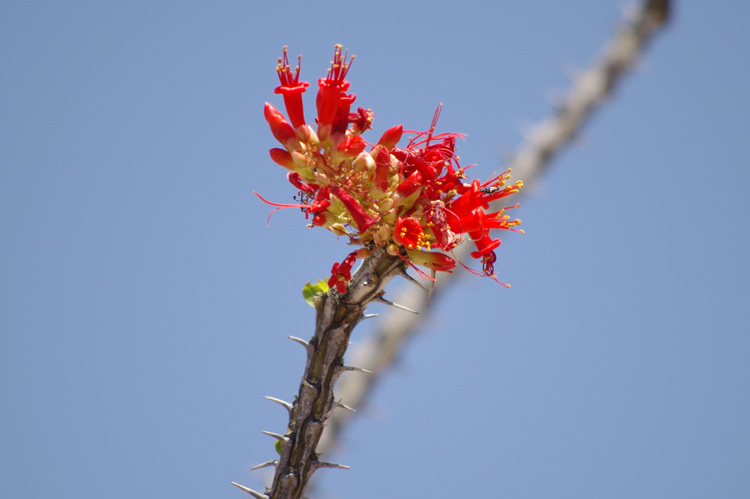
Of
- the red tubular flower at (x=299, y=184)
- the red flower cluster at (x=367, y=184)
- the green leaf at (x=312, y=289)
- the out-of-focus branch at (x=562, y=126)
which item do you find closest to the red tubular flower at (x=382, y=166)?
the red flower cluster at (x=367, y=184)

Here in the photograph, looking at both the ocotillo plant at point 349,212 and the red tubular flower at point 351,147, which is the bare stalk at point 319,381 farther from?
the red tubular flower at point 351,147

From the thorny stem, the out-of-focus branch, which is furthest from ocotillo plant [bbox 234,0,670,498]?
the out-of-focus branch

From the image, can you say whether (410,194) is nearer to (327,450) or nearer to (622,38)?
(327,450)

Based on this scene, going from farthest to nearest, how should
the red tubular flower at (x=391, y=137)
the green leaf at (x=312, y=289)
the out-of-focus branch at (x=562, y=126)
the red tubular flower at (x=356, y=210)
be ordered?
1. the out-of-focus branch at (x=562, y=126)
2. the green leaf at (x=312, y=289)
3. the red tubular flower at (x=391, y=137)
4. the red tubular flower at (x=356, y=210)

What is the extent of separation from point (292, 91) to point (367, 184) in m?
0.55

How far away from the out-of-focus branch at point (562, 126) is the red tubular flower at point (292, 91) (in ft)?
11.2

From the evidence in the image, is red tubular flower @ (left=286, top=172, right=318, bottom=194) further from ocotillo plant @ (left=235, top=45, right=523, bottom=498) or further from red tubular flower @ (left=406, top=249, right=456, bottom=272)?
red tubular flower @ (left=406, top=249, right=456, bottom=272)

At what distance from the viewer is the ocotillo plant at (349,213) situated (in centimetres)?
267

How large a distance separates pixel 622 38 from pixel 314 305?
4.73 meters

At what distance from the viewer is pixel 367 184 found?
2.70 metres

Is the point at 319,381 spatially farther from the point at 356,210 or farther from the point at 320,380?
the point at 356,210

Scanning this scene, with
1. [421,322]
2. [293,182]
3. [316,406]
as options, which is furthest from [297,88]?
[421,322]

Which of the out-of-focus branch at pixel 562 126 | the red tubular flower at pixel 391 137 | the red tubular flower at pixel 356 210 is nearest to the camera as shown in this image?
the red tubular flower at pixel 356 210

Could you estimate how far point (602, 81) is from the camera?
6289mm
